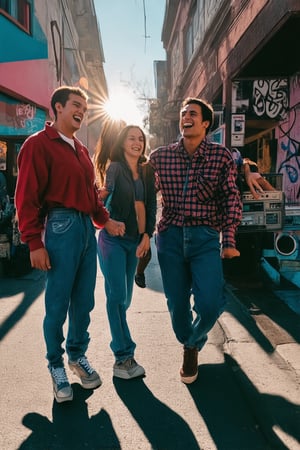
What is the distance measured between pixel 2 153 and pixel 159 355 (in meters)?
8.24

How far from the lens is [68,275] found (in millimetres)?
2912

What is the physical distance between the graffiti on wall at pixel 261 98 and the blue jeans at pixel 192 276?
22.4 ft

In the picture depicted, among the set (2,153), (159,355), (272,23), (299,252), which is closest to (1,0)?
(2,153)

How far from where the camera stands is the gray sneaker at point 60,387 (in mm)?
2939

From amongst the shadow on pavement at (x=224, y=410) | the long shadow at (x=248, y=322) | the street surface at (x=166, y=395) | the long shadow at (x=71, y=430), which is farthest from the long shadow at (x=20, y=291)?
the long shadow at (x=248, y=322)

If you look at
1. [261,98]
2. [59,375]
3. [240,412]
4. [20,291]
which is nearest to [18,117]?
[261,98]

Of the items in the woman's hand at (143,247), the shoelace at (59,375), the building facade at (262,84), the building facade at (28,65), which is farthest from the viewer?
the building facade at (28,65)

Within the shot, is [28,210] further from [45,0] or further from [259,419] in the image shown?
[45,0]

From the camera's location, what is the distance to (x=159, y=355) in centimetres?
380

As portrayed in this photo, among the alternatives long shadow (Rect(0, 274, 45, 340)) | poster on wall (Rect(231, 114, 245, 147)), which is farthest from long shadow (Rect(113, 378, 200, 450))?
poster on wall (Rect(231, 114, 245, 147))

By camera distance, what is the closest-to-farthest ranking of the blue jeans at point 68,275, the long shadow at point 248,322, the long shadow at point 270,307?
the blue jeans at point 68,275 < the long shadow at point 248,322 < the long shadow at point 270,307

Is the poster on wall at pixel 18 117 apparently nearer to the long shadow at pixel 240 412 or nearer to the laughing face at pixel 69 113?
the laughing face at pixel 69 113

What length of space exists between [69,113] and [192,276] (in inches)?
55.0

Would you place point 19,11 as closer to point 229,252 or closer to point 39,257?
point 39,257
